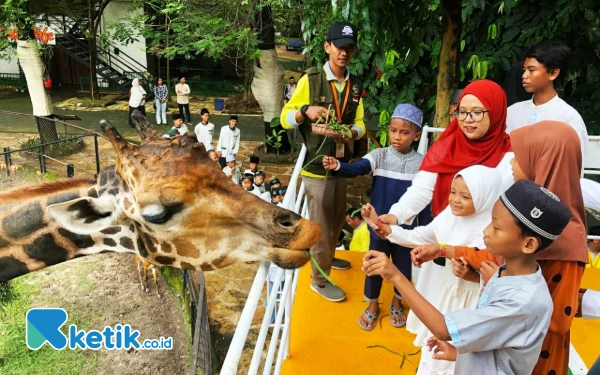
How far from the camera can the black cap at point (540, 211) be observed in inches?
79.0

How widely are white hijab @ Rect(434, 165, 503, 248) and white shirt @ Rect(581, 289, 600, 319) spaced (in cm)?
57

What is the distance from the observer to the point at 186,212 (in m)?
2.67

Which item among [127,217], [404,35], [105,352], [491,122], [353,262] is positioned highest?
[404,35]

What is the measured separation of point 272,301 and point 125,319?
627cm

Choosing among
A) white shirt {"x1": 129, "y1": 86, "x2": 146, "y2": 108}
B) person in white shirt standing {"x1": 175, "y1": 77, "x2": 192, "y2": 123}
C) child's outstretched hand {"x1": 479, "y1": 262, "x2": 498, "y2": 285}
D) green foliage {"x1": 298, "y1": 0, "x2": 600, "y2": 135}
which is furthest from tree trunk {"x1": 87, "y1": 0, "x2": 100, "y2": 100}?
child's outstretched hand {"x1": 479, "y1": 262, "x2": 498, "y2": 285}

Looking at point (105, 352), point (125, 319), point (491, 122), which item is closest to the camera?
point (491, 122)

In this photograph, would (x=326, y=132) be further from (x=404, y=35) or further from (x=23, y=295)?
(x=23, y=295)

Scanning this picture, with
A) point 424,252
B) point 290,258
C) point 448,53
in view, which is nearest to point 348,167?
point 424,252

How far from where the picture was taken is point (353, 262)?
481cm

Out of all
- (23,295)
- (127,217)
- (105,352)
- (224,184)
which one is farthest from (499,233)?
(23,295)

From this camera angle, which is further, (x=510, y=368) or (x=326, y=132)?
(x=326, y=132)

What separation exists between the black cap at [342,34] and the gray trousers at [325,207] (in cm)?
105

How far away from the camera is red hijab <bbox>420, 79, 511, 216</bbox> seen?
2.96 m

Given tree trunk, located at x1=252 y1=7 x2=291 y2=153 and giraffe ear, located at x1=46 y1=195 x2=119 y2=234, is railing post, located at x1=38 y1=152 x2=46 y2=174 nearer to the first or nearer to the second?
tree trunk, located at x1=252 y1=7 x2=291 y2=153
